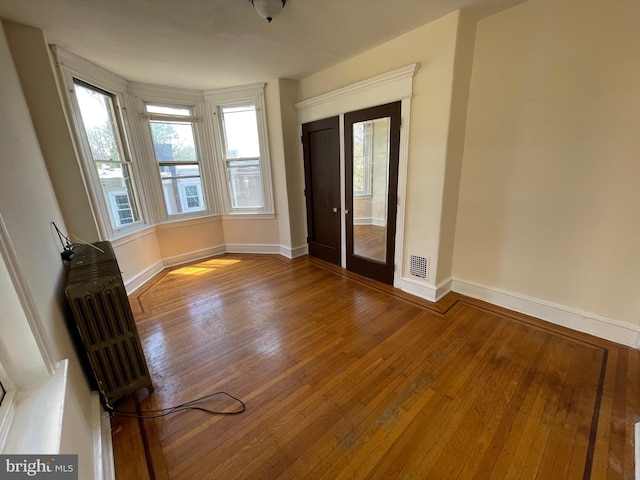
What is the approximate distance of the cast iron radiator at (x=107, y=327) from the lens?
1.47 meters

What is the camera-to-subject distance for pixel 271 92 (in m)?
3.81

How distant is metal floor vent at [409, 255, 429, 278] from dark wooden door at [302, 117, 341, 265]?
1.19 meters

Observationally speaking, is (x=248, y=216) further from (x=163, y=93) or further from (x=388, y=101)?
(x=388, y=101)

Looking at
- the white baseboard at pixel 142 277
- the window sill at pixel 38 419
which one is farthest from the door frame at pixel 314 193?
the window sill at pixel 38 419

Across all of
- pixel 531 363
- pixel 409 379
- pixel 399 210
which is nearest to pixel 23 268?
pixel 409 379

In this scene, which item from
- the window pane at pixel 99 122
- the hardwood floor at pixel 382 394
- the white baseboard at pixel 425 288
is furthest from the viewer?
the window pane at pixel 99 122

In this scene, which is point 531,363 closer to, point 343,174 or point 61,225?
point 343,174

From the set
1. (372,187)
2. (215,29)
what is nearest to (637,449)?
(372,187)

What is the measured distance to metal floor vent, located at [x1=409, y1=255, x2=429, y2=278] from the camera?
9.21ft

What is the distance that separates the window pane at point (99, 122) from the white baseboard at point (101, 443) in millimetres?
2724

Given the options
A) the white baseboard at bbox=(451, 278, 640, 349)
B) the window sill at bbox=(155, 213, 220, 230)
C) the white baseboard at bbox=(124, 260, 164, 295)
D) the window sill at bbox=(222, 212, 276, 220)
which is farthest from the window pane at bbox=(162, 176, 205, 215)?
the white baseboard at bbox=(451, 278, 640, 349)

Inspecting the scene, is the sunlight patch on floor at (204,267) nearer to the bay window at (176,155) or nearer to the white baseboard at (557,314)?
the bay window at (176,155)

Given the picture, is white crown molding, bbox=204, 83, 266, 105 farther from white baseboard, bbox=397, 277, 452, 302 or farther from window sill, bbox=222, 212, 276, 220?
white baseboard, bbox=397, 277, 452, 302

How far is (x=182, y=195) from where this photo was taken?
4.19 metres
